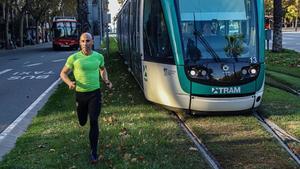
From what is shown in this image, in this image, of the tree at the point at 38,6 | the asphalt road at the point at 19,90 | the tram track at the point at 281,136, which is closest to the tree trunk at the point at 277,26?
the asphalt road at the point at 19,90

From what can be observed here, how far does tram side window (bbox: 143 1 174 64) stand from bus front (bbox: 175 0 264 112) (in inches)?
14.1

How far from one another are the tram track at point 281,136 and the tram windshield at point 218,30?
1.21m

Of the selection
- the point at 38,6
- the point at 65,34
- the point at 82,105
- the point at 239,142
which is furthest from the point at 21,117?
the point at 38,6

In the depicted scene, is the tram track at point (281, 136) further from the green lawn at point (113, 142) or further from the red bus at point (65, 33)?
the red bus at point (65, 33)

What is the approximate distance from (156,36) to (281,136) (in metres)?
3.48

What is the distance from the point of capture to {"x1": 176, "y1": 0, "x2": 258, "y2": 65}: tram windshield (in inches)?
392

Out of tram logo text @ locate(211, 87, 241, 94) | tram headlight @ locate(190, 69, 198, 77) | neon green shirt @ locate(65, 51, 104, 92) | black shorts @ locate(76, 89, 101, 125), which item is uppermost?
neon green shirt @ locate(65, 51, 104, 92)

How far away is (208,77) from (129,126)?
5.77ft

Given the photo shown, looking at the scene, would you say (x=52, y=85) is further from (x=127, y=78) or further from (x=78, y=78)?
(x=78, y=78)

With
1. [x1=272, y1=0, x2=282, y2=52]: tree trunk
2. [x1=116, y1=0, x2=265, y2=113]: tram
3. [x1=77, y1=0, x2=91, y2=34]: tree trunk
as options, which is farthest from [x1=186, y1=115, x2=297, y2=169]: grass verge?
[x1=272, y1=0, x2=282, y2=52]: tree trunk

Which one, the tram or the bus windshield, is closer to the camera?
the tram

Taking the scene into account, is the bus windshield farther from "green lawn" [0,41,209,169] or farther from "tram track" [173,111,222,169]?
"tram track" [173,111,222,169]

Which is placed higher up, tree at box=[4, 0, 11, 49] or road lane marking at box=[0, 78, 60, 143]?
tree at box=[4, 0, 11, 49]

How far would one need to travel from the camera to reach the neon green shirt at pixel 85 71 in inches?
282
